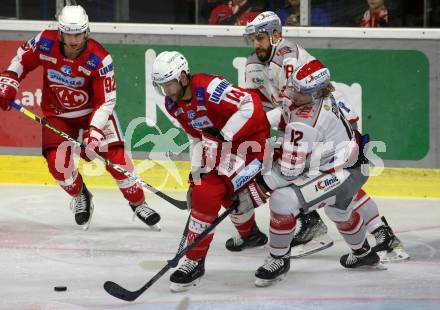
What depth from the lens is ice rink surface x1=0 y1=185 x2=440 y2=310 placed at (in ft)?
16.1

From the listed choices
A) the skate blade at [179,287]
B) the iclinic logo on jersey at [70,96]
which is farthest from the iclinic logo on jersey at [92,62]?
the skate blade at [179,287]

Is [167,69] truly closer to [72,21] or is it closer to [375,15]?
[72,21]

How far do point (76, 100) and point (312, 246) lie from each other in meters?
1.48

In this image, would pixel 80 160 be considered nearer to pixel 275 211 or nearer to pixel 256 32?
pixel 256 32

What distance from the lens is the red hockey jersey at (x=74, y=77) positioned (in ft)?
20.1

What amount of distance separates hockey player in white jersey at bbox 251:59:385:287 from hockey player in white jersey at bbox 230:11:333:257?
0.55m

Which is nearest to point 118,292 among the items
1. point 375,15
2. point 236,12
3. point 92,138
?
point 92,138

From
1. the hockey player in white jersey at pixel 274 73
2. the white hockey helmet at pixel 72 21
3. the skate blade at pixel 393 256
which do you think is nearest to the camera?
the skate blade at pixel 393 256

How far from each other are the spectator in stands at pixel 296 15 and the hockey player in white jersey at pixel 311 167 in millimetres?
2113

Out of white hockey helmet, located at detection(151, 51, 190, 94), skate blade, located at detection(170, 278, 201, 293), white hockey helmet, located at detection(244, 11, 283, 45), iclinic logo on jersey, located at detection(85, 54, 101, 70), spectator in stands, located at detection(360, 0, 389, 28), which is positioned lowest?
skate blade, located at detection(170, 278, 201, 293)

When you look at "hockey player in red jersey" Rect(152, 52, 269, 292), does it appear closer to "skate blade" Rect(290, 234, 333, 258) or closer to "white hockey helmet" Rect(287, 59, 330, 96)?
"white hockey helmet" Rect(287, 59, 330, 96)

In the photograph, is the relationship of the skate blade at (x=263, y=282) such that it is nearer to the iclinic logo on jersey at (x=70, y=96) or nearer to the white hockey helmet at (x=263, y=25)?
the white hockey helmet at (x=263, y=25)

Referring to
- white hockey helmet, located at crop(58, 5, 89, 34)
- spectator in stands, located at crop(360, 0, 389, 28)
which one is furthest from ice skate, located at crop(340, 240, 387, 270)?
spectator in stands, located at crop(360, 0, 389, 28)

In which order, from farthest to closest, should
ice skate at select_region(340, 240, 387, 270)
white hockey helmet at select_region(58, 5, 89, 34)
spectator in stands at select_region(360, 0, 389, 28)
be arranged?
spectator in stands at select_region(360, 0, 389, 28) < white hockey helmet at select_region(58, 5, 89, 34) < ice skate at select_region(340, 240, 387, 270)
